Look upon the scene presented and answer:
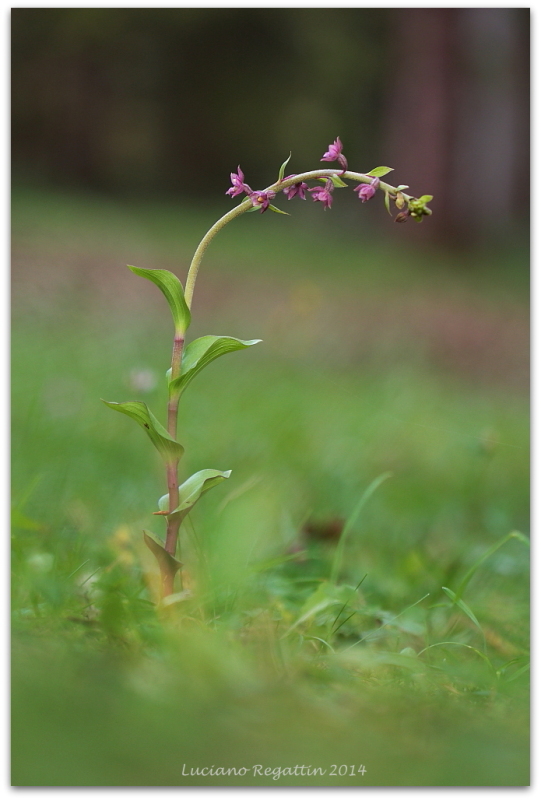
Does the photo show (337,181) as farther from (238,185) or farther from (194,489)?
(194,489)

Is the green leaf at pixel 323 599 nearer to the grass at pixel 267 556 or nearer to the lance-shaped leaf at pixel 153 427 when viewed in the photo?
the grass at pixel 267 556

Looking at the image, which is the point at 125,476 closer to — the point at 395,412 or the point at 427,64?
the point at 395,412

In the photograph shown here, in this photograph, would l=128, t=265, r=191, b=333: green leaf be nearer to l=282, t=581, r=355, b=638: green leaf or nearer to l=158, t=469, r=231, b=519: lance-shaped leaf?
l=158, t=469, r=231, b=519: lance-shaped leaf

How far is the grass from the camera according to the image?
2.42 ft

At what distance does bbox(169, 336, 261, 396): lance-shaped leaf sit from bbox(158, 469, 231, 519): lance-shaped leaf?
0.34 ft

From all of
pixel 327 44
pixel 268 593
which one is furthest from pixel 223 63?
pixel 268 593

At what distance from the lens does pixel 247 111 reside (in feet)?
26.7

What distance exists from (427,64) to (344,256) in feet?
5.31

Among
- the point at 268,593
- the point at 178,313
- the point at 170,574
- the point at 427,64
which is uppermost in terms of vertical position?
the point at 427,64

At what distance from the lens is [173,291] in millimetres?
809

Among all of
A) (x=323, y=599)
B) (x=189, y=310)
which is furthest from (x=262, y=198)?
(x=323, y=599)

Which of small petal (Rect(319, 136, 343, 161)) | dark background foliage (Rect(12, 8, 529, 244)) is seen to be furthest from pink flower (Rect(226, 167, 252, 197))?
dark background foliage (Rect(12, 8, 529, 244))

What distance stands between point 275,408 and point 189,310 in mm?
1677

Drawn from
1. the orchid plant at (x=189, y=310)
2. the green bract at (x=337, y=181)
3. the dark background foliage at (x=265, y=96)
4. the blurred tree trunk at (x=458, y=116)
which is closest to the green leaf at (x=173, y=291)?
the orchid plant at (x=189, y=310)
